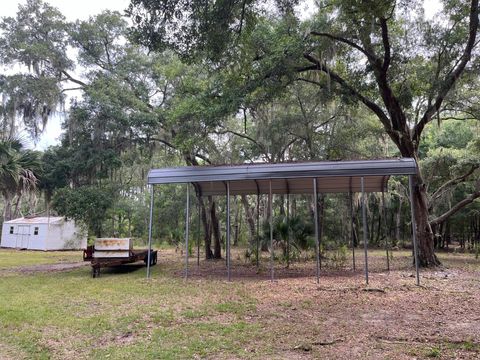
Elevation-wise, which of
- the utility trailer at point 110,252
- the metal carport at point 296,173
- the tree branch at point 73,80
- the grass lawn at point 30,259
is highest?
the tree branch at point 73,80

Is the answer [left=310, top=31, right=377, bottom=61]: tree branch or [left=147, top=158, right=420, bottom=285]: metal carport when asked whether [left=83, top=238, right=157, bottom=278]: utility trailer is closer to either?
[left=147, top=158, right=420, bottom=285]: metal carport

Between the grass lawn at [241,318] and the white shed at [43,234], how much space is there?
1342cm

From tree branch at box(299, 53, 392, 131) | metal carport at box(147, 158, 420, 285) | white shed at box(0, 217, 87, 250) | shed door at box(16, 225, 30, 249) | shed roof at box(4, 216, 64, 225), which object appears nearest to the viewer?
metal carport at box(147, 158, 420, 285)

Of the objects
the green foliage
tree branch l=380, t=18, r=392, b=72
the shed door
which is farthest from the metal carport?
the shed door

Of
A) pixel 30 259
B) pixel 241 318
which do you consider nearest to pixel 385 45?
pixel 241 318

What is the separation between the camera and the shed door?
22.4m

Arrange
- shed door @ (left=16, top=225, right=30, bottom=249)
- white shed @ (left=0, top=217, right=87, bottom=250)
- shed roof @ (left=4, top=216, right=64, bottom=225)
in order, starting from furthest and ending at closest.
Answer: shed door @ (left=16, top=225, right=30, bottom=249) < shed roof @ (left=4, top=216, right=64, bottom=225) < white shed @ (left=0, top=217, right=87, bottom=250)

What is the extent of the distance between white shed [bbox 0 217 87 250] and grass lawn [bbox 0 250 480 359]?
13.4 meters

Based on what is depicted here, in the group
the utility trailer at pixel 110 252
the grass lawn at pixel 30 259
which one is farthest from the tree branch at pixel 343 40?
the grass lawn at pixel 30 259

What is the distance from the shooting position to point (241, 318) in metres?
5.68

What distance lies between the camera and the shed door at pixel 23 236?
2244 centimetres

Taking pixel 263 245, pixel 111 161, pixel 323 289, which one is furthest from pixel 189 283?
pixel 263 245

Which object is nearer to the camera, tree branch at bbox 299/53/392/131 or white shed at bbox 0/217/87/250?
tree branch at bbox 299/53/392/131

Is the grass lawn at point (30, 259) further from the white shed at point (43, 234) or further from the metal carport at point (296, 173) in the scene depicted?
the metal carport at point (296, 173)
